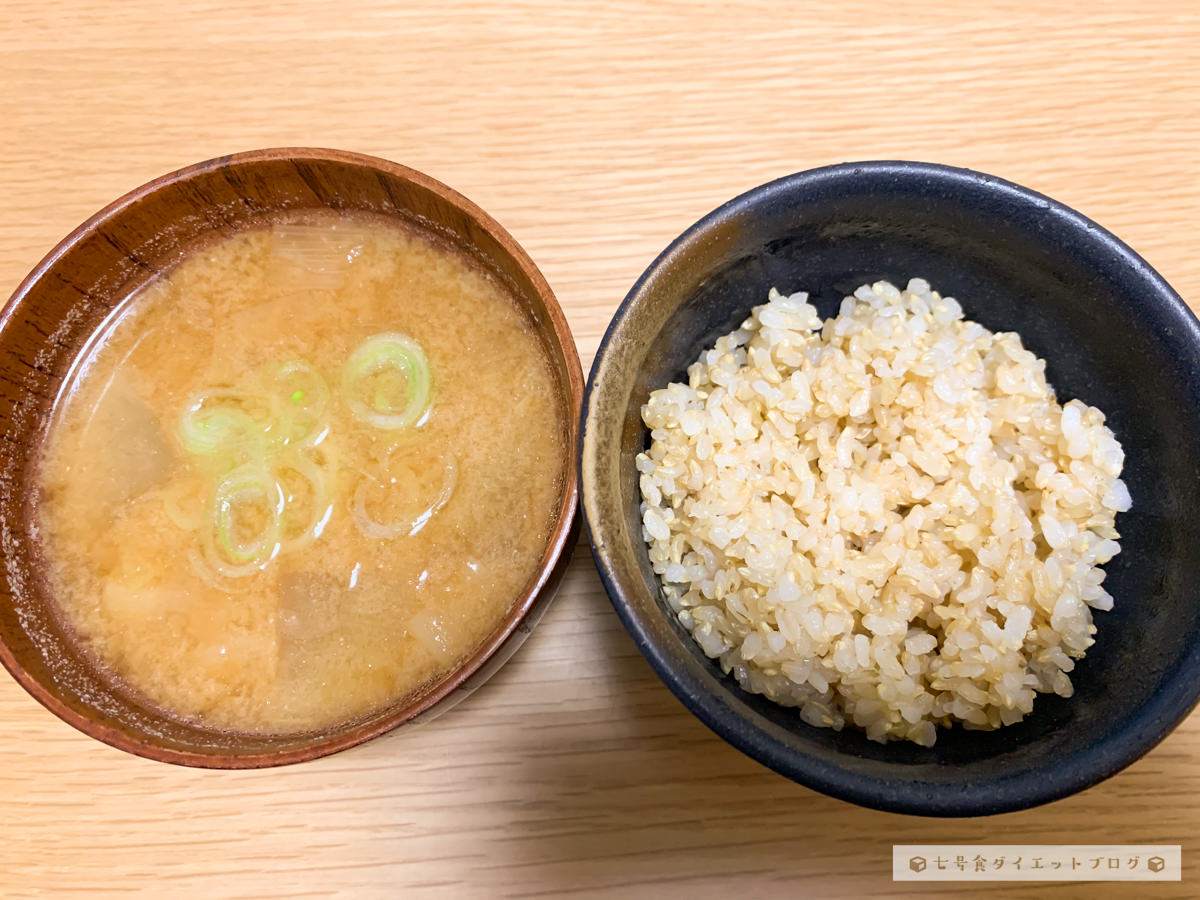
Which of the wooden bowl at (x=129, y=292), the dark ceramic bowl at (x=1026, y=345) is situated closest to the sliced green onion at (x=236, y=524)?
the wooden bowl at (x=129, y=292)

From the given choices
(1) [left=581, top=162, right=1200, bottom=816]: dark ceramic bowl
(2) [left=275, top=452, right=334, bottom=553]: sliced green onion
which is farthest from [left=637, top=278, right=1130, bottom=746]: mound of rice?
(2) [left=275, top=452, right=334, bottom=553]: sliced green onion

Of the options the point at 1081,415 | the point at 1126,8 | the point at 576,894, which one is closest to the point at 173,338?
the point at 576,894

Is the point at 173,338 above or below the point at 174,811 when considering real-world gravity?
above

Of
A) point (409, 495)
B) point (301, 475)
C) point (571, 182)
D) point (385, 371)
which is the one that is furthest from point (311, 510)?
point (571, 182)

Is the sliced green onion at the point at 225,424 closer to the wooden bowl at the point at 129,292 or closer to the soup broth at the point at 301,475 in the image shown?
the soup broth at the point at 301,475

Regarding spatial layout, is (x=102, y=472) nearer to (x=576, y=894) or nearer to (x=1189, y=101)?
(x=576, y=894)

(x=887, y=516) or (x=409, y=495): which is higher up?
(x=409, y=495)


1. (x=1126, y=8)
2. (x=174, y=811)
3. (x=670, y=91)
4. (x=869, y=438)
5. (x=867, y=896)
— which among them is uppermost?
(x=1126, y=8)

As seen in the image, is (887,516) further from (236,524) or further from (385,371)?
(236,524)
